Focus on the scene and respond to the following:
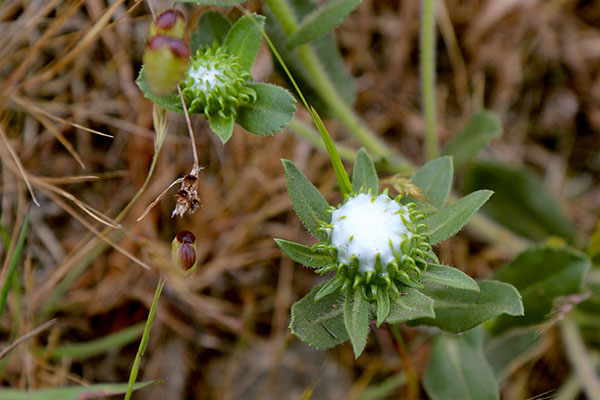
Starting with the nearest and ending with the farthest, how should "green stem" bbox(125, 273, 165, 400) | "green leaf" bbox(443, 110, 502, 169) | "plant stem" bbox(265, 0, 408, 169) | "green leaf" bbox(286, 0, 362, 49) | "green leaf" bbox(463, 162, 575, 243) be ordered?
"green stem" bbox(125, 273, 165, 400), "green leaf" bbox(286, 0, 362, 49), "plant stem" bbox(265, 0, 408, 169), "green leaf" bbox(443, 110, 502, 169), "green leaf" bbox(463, 162, 575, 243)

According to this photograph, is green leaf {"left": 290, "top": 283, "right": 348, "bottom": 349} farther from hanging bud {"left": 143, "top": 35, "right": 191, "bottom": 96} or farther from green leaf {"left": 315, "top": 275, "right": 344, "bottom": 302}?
hanging bud {"left": 143, "top": 35, "right": 191, "bottom": 96}

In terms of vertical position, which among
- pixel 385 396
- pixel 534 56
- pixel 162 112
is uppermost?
pixel 162 112

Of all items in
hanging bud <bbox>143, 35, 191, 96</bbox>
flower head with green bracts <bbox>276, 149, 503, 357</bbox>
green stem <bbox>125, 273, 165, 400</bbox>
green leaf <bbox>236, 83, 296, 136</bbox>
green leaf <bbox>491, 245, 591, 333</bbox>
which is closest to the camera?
hanging bud <bbox>143, 35, 191, 96</bbox>

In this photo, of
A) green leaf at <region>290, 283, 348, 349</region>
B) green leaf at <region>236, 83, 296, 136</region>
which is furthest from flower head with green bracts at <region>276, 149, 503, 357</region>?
green leaf at <region>236, 83, 296, 136</region>

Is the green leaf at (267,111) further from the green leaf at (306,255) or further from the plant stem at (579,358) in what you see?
the plant stem at (579,358)

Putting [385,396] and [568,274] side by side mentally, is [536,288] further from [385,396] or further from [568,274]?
[385,396]

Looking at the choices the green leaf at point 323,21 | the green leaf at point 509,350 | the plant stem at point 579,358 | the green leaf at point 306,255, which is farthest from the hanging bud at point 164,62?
the plant stem at point 579,358

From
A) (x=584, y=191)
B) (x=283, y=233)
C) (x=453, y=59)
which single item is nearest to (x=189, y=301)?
(x=283, y=233)
